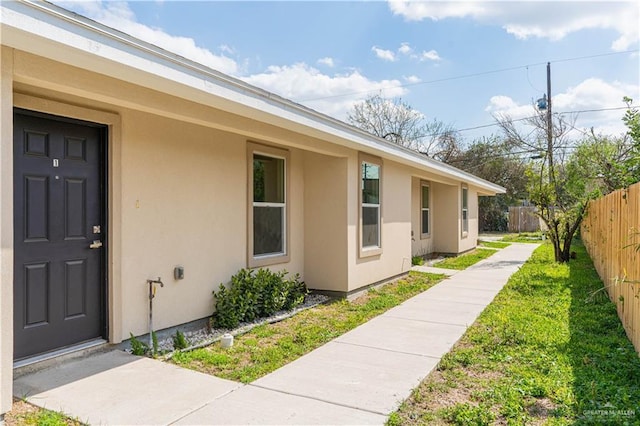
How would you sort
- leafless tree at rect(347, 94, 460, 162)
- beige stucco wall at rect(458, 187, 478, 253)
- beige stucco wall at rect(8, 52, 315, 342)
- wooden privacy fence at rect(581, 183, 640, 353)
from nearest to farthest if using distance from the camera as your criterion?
→ 1. beige stucco wall at rect(8, 52, 315, 342)
2. wooden privacy fence at rect(581, 183, 640, 353)
3. beige stucco wall at rect(458, 187, 478, 253)
4. leafless tree at rect(347, 94, 460, 162)

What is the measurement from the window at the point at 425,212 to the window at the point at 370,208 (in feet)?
18.5

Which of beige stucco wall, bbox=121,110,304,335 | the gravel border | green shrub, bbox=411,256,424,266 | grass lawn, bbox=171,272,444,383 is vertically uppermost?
beige stucco wall, bbox=121,110,304,335

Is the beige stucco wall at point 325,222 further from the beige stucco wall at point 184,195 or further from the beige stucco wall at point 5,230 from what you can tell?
the beige stucco wall at point 5,230

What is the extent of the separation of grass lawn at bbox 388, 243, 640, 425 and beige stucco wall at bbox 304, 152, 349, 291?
97.8 inches

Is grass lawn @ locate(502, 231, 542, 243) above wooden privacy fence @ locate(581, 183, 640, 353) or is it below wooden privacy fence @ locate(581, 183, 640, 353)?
below

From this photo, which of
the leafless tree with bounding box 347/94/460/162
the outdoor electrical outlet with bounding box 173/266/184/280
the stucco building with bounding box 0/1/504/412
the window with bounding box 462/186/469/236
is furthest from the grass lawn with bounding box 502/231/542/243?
the outdoor electrical outlet with bounding box 173/266/184/280

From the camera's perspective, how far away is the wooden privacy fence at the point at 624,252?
14.9 feet

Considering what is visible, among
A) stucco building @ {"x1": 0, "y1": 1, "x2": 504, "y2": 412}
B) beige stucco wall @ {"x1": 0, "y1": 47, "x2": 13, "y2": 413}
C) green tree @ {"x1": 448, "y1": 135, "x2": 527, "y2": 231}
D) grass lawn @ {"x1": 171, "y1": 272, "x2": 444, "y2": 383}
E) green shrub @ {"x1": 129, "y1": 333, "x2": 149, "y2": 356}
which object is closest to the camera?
beige stucco wall @ {"x1": 0, "y1": 47, "x2": 13, "y2": 413}

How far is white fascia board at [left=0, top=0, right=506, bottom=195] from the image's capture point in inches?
104

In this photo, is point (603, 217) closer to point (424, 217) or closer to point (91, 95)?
point (424, 217)

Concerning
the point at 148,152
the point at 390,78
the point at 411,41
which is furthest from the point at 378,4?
the point at 390,78

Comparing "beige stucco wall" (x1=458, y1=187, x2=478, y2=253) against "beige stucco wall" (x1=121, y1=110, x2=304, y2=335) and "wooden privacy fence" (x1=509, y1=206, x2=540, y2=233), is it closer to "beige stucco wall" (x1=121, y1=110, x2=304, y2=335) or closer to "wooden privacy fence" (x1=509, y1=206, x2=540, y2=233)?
"beige stucco wall" (x1=121, y1=110, x2=304, y2=335)

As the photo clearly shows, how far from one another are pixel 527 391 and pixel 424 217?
35.6 feet

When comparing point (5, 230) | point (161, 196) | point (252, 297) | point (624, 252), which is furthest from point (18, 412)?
point (624, 252)
